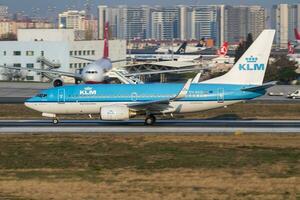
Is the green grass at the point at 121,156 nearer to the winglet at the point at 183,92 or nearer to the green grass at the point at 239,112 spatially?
the winglet at the point at 183,92

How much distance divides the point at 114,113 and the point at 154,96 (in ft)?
9.22

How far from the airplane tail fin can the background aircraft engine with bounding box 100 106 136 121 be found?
5948 mm

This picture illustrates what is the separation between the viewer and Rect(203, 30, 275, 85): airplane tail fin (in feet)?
169

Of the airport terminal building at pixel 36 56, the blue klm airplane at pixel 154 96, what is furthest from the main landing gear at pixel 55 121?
the airport terminal building at pixel 36 56

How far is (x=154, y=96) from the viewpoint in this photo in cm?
5047

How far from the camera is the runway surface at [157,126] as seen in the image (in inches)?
1861

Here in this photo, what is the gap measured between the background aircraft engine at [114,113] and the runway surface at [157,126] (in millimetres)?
545

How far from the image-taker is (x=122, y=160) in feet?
119

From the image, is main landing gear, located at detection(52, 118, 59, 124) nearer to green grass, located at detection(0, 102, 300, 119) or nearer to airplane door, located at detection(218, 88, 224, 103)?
green grass, located at detection(0, 102, 300, 119)

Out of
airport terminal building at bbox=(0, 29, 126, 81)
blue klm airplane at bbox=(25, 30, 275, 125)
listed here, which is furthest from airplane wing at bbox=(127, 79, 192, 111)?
airport terminal building at bbox=(0, 29, 126, 81)

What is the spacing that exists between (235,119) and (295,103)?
19.3 meters

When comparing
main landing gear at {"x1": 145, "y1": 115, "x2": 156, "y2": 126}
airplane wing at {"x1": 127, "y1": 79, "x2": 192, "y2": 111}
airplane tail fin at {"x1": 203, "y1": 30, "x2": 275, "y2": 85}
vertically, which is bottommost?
main landing gear at {"x1": 145, "y1": 115, "x2": 156, "y2": 126}

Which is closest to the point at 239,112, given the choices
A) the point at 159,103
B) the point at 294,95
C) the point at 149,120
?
the point at 149,120

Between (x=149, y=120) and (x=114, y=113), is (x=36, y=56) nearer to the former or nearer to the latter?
(x=149, y=120)
